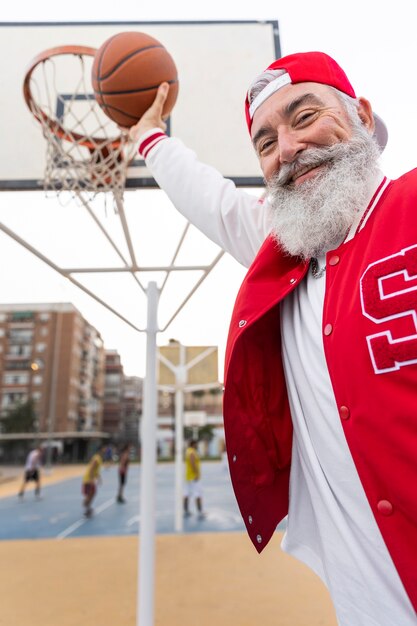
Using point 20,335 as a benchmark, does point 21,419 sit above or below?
below

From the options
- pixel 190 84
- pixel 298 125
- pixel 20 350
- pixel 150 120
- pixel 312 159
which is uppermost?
pixel 20 350

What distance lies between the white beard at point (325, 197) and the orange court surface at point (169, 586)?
3.85 metres

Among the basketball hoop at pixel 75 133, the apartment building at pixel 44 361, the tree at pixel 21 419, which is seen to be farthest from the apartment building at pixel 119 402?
the basketball hoop at pixel 75 133

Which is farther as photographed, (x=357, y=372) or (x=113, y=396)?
(x=113, y=396)

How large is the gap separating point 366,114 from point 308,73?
0.73 feet

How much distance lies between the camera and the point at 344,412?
78 cm

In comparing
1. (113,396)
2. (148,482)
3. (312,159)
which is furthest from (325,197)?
(113,396)

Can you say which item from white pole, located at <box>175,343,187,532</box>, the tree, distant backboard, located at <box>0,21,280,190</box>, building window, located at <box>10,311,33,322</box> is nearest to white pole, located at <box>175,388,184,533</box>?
white pole, located at <box>175,343,187,532</box>

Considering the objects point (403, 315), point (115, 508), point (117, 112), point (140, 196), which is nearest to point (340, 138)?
point (403, 315)

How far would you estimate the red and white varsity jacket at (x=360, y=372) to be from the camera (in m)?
0.71

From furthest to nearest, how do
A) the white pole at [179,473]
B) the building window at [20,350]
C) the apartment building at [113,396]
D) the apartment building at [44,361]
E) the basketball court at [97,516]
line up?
the apartment building at [113,396]
the building window at [20,350]
the apartment building at [44,361]
the basketball court at [97,516]
the white pole at [179,473]

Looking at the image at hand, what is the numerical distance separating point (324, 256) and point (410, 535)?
0.61 m

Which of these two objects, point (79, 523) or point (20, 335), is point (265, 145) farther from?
point (20, 335)

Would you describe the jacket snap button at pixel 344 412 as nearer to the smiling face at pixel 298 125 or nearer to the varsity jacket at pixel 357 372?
the varsity jacket at pixel 357 372
